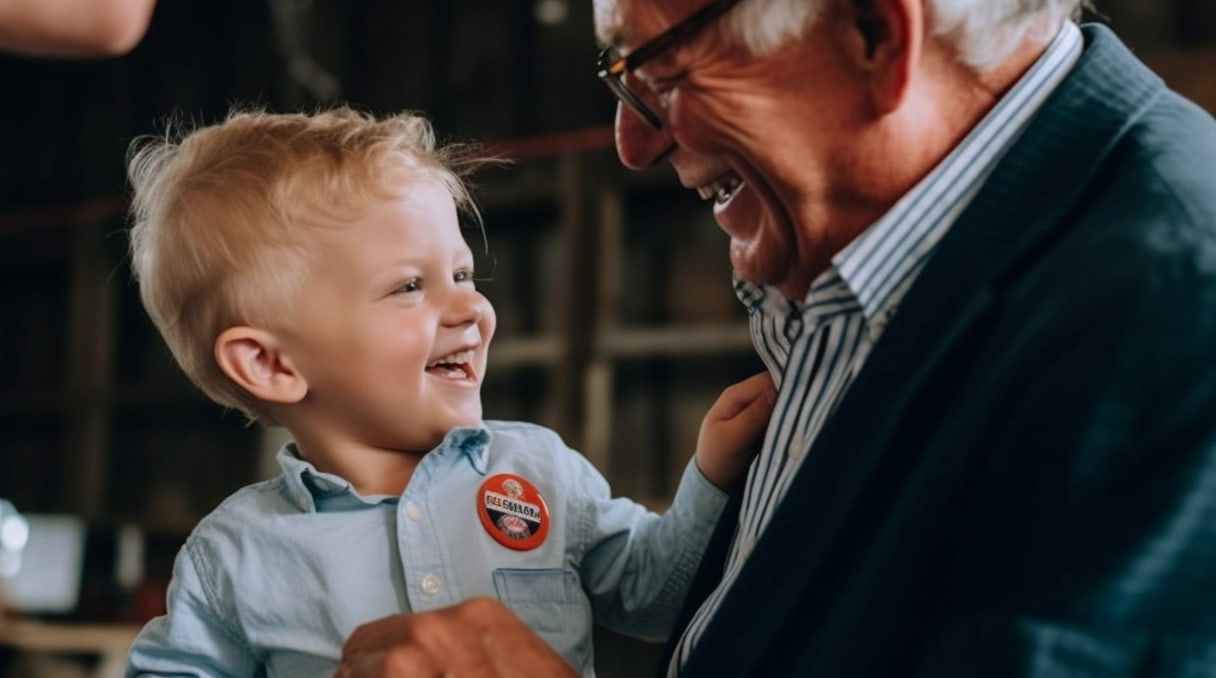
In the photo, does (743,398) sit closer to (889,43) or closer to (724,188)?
(724,188)

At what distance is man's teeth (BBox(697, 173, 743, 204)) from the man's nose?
52mm

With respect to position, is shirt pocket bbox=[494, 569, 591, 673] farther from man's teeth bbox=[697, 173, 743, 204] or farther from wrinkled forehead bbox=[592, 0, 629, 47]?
wrinkled forehead bbox=[592, 0, 629, 47]

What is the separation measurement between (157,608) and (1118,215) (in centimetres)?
557

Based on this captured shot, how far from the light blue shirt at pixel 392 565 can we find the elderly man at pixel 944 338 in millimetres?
102

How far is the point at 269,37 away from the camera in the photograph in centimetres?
688

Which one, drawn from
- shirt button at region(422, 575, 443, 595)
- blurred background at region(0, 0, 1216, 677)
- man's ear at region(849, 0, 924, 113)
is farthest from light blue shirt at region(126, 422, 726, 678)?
blurred background at region(0, 0, 1216, 677)

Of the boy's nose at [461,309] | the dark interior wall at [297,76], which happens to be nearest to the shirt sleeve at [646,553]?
the boy's nose at [461,309]

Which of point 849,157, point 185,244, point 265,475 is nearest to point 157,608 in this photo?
point 265,475

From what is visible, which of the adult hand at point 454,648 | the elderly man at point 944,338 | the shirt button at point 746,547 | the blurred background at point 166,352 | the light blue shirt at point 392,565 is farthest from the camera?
the blurred background at point 166,352

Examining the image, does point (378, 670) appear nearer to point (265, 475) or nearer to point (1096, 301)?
point (1096, 301)

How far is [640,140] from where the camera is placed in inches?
51.8

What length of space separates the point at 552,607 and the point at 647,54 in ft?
1.76

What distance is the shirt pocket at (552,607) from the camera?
4.46 feet

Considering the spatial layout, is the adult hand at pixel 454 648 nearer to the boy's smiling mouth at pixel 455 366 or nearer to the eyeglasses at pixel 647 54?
the boy's smiling mouth at pixel 455 366
